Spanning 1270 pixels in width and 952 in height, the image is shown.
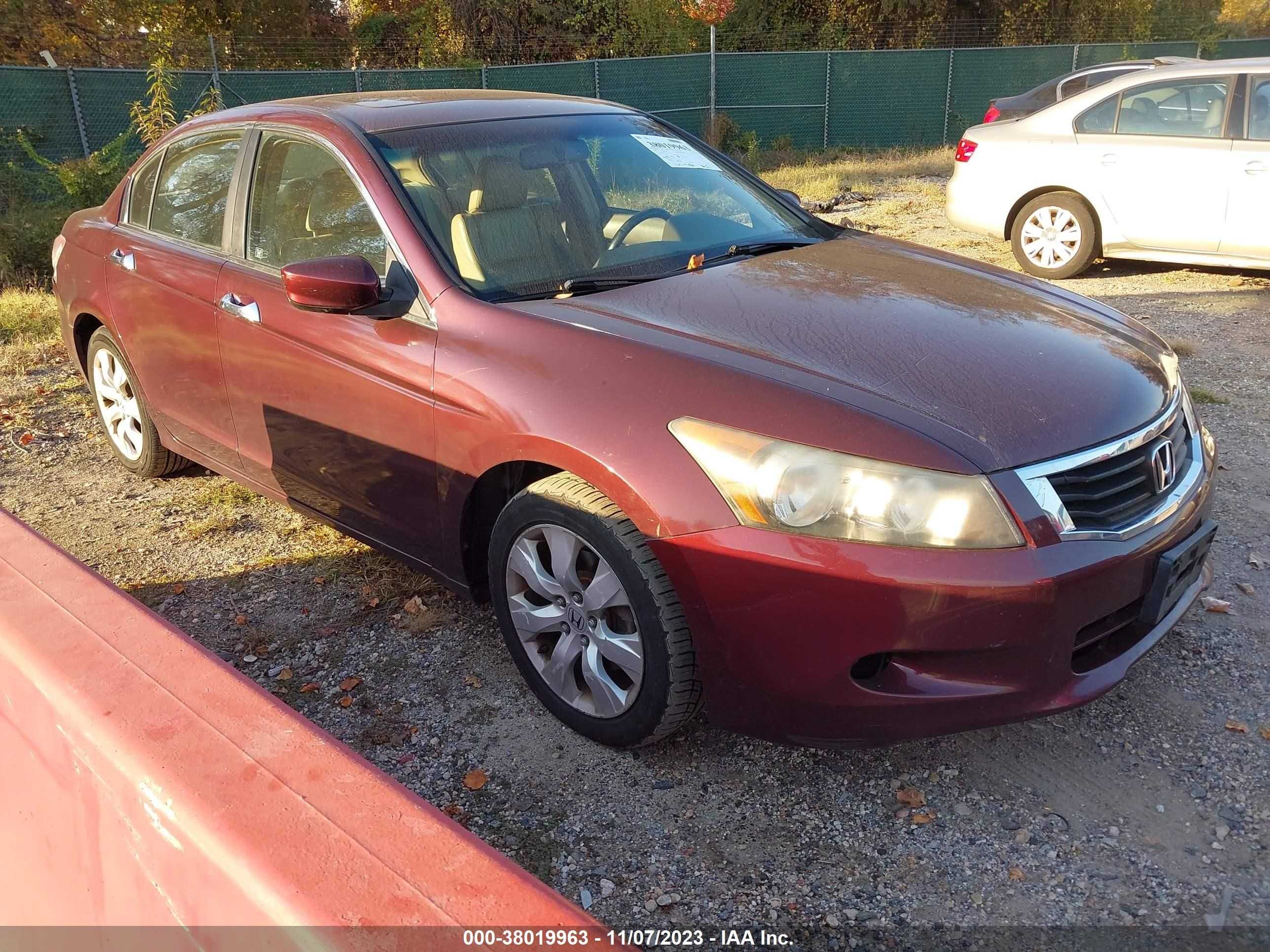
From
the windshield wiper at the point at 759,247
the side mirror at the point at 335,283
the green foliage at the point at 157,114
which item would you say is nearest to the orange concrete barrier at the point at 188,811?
the side mirror at the point at 335,283

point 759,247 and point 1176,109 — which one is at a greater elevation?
point 1176,109

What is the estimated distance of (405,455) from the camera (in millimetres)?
3154

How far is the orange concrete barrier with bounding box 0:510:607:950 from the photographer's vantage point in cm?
111

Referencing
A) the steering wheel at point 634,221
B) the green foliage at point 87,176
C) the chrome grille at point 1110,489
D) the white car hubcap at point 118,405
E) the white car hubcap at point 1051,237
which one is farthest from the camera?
the green foliage at point 87,176

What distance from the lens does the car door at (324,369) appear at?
3.12 meters

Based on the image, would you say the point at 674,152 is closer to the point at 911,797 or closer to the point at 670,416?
the point at 670,416

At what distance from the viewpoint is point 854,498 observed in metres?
2.33

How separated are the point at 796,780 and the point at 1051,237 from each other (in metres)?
6.91

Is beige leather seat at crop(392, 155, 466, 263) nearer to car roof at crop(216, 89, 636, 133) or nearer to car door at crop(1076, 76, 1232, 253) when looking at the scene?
car roof at crop(216, 89, 636, 133)

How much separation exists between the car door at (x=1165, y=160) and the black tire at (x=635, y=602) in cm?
667

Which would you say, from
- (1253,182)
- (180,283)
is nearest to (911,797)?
(180,283)

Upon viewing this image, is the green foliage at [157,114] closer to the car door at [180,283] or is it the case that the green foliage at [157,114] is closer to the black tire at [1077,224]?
the car door at [180,283]

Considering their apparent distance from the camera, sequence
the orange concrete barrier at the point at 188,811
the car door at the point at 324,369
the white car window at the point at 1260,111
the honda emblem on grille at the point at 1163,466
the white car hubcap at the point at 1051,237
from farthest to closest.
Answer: the white car hubcap at the point at 1051,237 < the white car window at the point at 1260,111 < the car door at the point at 324,369 < the honda emblem on grille at the point at 1163,466 < the orange concrete barrier at the point at 188,811

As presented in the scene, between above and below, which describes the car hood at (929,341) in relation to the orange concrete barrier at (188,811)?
above
